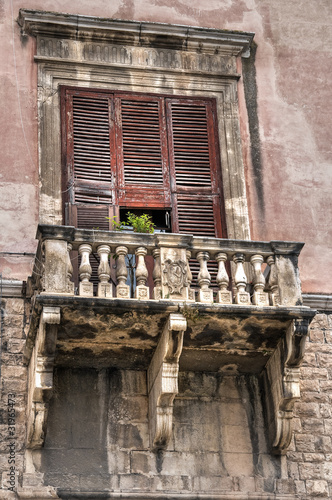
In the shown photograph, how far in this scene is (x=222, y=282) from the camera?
12016mm

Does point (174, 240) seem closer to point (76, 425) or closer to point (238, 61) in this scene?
point (76, 425)

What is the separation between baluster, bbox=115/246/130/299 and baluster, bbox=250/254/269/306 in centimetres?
144

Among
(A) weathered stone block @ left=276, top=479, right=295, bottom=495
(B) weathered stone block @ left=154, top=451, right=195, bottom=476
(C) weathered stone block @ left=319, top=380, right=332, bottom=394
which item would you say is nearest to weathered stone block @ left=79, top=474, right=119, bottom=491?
(B) weathered stone block @ left=154, top=451, right=195, bottom=476

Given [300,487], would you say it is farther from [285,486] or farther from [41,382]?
[41,382]

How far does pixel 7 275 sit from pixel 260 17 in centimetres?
543

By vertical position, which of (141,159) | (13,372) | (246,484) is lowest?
(246,484)

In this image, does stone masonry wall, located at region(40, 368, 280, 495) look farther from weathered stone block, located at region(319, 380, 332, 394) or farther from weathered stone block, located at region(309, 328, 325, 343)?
weathered stone block, located at region(309, 328, 325, 343)

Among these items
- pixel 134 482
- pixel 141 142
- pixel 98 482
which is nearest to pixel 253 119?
pixel 141 142

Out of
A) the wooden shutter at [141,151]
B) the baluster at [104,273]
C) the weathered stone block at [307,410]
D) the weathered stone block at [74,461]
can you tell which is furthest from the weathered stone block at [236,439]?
the wooden shutter at [141,151]

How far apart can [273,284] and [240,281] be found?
384mm

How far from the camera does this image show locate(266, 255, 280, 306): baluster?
1197 centimetres

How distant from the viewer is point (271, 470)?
1220 cm

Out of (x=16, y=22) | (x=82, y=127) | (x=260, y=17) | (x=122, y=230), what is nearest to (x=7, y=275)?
(x=122, y=230)

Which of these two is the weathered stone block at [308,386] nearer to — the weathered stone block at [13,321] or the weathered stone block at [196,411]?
the weathered stone block at [196,411]
